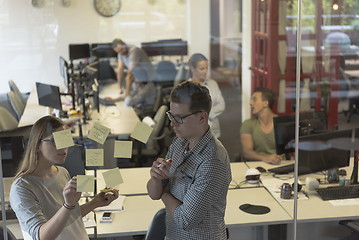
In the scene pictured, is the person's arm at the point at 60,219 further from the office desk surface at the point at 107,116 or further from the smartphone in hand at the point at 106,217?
the smartphone in hand at the point at 106,217

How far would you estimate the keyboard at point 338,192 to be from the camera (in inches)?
149

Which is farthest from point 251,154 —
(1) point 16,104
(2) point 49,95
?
(1) point 16,104

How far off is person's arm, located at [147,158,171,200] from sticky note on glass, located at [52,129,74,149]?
0.50 m

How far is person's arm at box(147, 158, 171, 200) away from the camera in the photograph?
2.41 metres

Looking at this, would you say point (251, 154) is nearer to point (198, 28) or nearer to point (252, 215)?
point (252, 215)

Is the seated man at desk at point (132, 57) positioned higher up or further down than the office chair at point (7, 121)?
higher up

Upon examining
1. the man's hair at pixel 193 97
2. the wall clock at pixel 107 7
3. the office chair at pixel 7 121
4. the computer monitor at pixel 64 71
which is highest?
the wall clock at pixel 107 7

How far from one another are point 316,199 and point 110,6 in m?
5.46

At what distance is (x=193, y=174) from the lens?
237 centimetres

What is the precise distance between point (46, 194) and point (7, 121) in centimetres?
151

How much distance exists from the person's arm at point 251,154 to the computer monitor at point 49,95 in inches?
67.4

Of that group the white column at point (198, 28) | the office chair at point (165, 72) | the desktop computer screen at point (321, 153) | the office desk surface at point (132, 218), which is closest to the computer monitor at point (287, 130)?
the desktop computer screen at point (321, 153)

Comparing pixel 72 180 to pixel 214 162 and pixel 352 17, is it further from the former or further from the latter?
pixel 352 17

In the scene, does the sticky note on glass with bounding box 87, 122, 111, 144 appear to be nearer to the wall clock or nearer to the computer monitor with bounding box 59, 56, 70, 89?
the computer monitor with bounding box 59, 56, 70, 89
